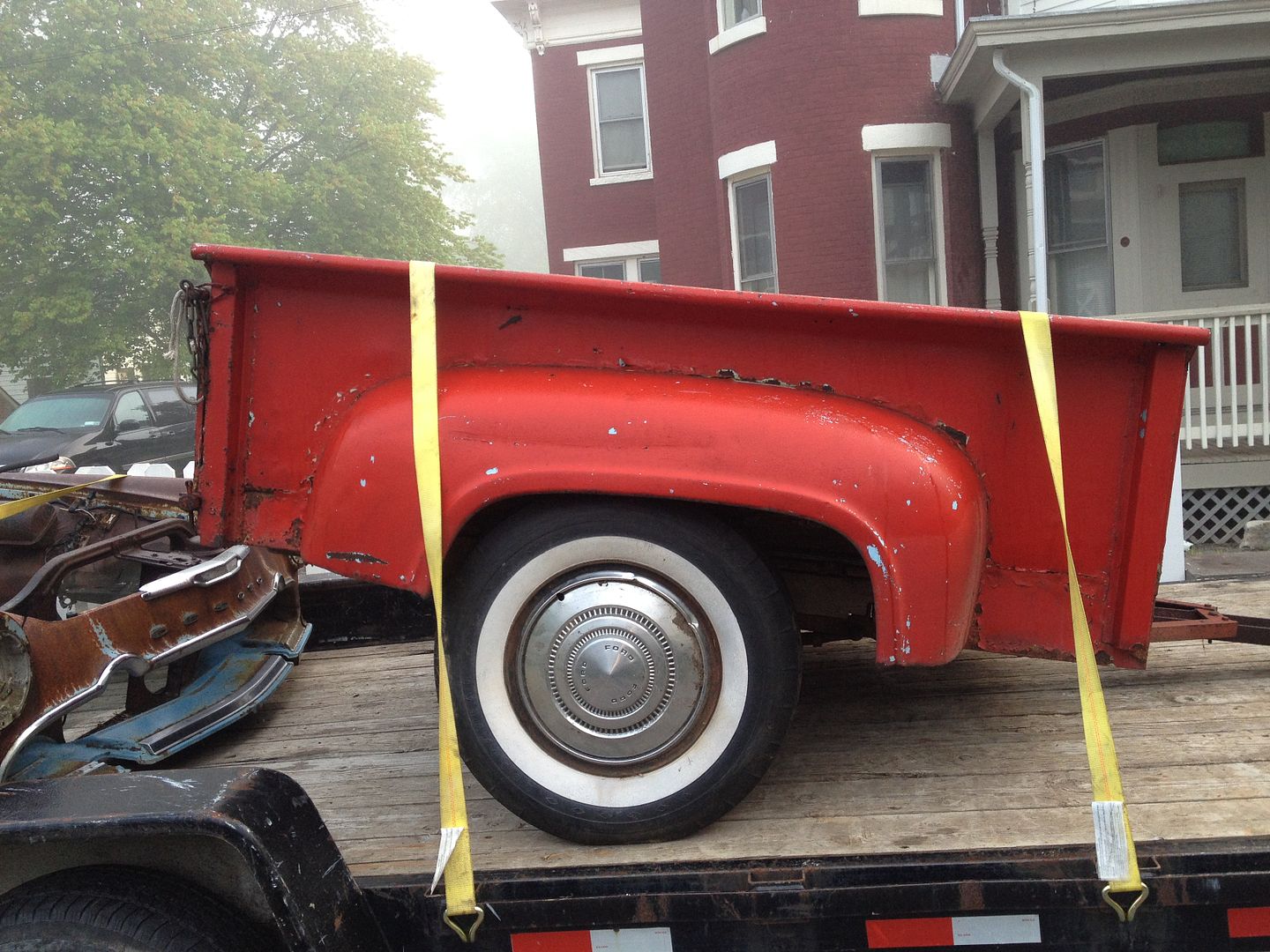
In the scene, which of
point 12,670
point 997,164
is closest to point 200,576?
point 12,670

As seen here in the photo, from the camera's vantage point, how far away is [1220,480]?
8148 mm

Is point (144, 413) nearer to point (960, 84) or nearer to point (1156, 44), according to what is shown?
point (960, 84)

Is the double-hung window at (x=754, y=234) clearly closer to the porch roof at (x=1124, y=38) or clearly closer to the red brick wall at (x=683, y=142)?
the red brick wall at (x=683, y=142)

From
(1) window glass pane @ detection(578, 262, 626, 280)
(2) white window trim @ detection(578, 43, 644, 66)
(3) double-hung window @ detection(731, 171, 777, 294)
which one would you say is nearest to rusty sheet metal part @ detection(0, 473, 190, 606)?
(3) double-hung window @ detection(731, 171, 777, 294)

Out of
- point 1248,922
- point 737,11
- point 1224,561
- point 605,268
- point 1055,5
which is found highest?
point 737,11

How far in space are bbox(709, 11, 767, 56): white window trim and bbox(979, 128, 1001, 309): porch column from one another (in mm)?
2636

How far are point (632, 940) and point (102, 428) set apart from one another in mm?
13376

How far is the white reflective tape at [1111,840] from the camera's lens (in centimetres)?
152

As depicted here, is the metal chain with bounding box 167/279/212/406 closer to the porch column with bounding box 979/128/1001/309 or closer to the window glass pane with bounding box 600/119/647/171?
the porch column with bounding box 979/128/1001/309

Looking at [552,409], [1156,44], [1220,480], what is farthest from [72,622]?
[1156,44]

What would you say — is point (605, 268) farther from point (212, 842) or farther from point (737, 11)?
point (212, 842)

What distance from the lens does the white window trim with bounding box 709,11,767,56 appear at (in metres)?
10.7

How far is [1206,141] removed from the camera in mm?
9305

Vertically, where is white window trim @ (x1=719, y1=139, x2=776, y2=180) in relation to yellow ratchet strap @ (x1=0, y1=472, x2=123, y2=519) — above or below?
above
